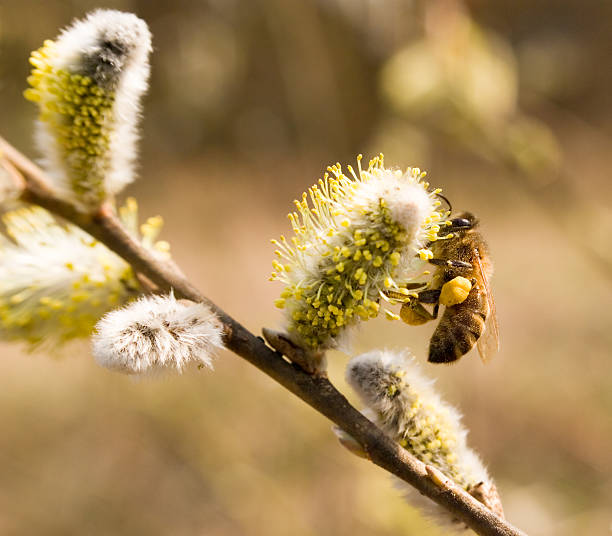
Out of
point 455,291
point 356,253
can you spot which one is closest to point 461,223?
point 455,291

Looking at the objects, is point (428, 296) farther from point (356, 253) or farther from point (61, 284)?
point (61, 284)

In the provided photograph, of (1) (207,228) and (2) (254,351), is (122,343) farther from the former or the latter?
(1) (207,228)

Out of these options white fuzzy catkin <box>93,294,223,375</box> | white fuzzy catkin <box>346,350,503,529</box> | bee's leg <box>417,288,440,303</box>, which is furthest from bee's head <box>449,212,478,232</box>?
white fuzzy catkin <box>93,294,223,375</box>

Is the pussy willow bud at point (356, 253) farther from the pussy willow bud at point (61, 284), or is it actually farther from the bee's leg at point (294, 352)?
the pussy willow bud at point (61, 284)

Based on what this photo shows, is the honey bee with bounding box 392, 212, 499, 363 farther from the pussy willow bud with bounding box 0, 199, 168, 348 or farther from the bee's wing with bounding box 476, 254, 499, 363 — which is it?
the pussy willow bud with bounding box 0, 199, 168, 348

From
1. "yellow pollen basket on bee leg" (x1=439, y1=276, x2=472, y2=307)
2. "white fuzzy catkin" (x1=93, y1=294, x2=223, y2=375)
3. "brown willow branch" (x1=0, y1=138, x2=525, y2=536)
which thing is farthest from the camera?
"yellow pollen basket on bee leg" (x1=439, y1=276, x2=472, y2=307)
